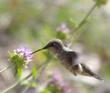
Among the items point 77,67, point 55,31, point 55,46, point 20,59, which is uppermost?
point 55,31

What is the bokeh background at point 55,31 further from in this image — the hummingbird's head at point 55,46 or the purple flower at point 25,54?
the hummingbird's head at point 55,46

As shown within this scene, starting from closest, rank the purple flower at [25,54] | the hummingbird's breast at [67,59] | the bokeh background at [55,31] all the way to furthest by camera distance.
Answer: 1. the hummingbird's breast at [67,59]
2. the purple flower at [25,54]
3. the bokeh background at [55,31]

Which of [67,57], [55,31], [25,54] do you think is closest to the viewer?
[67,57]

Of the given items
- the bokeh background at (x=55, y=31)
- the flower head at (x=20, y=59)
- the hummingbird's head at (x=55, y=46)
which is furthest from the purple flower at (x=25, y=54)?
the bokeh background at (x=55, y=31)

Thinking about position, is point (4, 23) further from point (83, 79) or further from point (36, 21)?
point (83, 79)

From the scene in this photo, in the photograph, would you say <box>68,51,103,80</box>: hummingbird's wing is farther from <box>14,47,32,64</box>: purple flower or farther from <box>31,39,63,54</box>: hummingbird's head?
<box>14,47,32,64</box>: purple flower

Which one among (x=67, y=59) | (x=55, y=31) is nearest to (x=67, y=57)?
(x=67, y=59)

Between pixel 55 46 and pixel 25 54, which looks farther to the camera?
pixel 25 54

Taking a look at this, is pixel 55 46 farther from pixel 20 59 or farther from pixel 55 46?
pixel 20 59

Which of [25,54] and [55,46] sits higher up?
[25,54]

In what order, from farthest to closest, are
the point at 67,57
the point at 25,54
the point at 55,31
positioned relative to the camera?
the point at 55,31
the point at 25,54
the point at 67,57

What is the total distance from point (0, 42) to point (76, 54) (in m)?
3.74

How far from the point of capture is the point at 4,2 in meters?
6.35

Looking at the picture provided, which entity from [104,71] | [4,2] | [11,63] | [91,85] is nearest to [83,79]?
[91,85]
